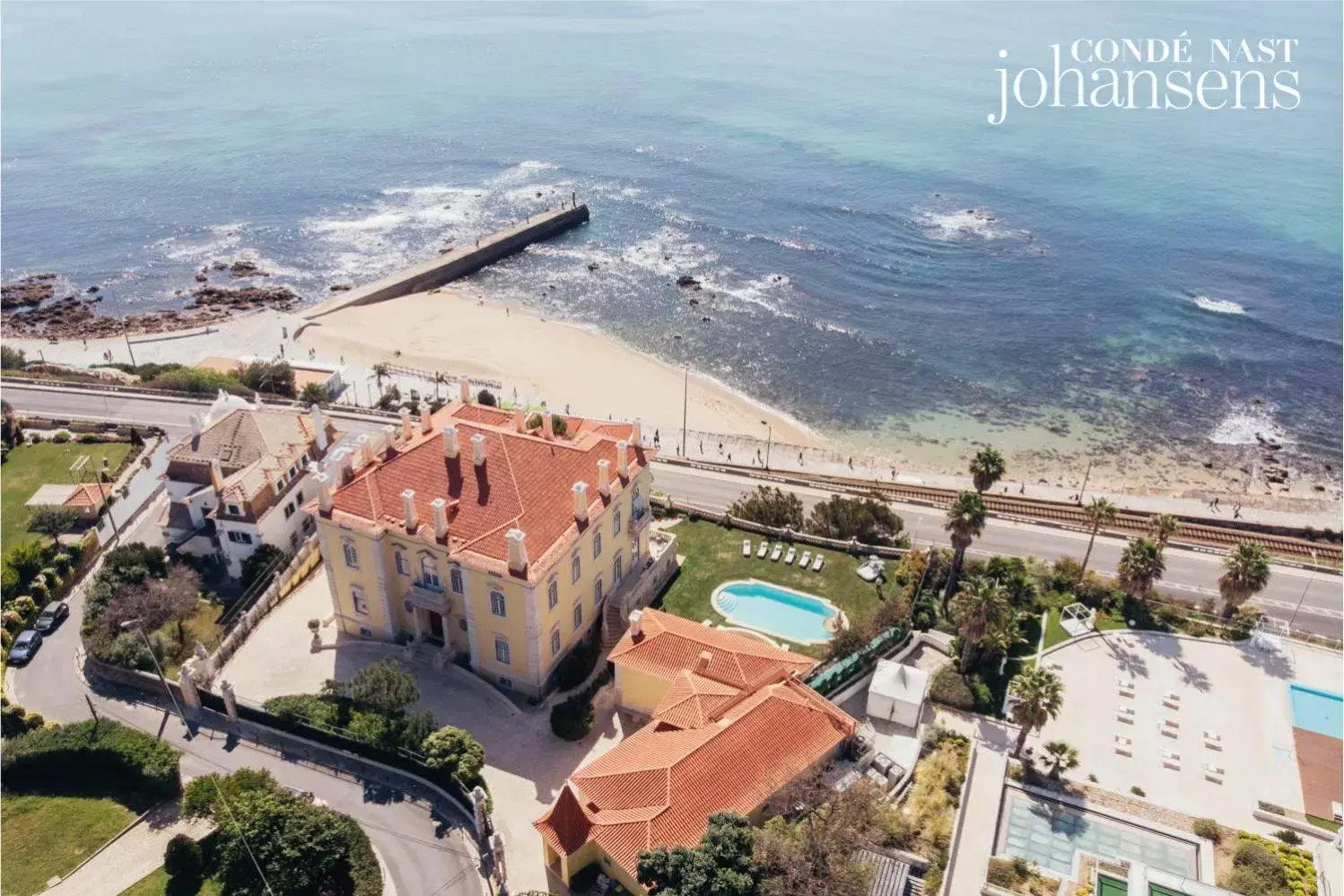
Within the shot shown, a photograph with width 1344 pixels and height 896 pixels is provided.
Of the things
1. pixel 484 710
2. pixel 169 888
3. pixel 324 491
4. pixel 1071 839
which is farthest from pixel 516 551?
pixel 1071 839

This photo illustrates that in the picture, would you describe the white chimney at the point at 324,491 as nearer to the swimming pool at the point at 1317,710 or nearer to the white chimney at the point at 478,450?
the white chimney at the point at 478,450

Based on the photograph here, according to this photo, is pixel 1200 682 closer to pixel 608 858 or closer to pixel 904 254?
pixel 608 858

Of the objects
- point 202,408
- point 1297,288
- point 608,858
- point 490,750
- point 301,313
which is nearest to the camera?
point 608,858

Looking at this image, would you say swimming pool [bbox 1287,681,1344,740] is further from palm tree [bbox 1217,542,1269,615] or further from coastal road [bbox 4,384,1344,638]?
coastal road [bbox 4,384,1344,638]

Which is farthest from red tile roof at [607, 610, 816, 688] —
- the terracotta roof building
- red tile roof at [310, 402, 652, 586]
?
red tile roof at [310, 402, 652, 586]

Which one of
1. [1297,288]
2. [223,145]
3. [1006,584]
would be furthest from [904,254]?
[223,145]
